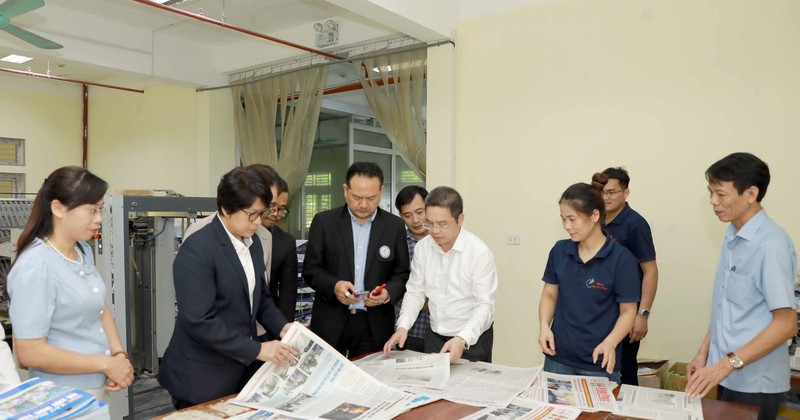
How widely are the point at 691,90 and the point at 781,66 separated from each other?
463mm

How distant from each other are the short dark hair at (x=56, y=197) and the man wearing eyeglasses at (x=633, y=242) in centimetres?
226

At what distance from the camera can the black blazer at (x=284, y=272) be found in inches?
100

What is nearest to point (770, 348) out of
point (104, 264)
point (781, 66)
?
point (781, 66)

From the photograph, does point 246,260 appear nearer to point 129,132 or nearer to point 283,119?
point 283,119

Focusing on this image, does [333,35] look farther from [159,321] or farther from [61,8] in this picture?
[159,321]

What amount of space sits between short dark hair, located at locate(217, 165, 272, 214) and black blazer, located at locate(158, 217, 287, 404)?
→ 0.30ft

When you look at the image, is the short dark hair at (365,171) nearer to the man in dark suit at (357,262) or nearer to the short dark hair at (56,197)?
the man in dark suit at (357,262)

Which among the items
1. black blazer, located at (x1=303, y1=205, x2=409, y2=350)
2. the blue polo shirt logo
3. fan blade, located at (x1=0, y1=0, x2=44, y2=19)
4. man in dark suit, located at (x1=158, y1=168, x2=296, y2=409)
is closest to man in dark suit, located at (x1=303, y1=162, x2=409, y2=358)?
black blazer, located at (x1=303, y1=205, x2=409, y2=350)

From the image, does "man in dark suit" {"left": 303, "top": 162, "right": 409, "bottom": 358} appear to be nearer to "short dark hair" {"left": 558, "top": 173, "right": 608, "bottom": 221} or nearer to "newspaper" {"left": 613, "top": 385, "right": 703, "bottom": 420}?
"short dark hair" {"left": 558, "top": 173, "right": 608, "bottom": 221}

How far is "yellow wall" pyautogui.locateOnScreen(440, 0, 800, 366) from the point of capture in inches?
128

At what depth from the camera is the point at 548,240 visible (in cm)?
395

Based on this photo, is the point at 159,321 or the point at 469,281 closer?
the point at 469,281

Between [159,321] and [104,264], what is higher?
[104,264]

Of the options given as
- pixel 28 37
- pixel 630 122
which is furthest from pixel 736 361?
pixel 28 37
